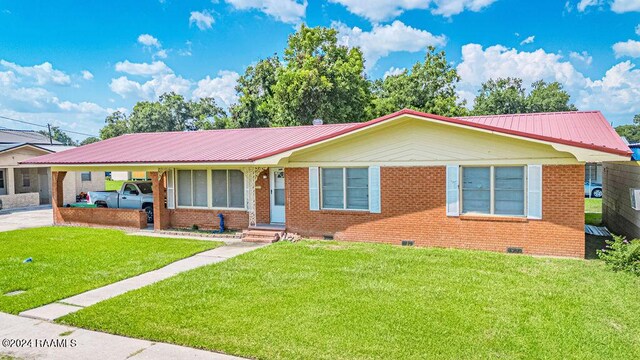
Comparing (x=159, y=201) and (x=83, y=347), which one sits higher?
(x=159, y=201)

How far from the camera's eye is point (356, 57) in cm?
3328

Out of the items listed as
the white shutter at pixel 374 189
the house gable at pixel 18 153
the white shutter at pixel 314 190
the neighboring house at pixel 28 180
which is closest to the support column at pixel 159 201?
the white shutter at pixel 314 190

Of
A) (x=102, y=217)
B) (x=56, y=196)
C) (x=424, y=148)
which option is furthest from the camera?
(x=56, y=196)

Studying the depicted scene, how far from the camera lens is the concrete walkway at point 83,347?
5.76m

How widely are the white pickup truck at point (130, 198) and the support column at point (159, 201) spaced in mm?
1922

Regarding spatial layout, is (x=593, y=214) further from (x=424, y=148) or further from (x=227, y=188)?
(x=227, y=188)

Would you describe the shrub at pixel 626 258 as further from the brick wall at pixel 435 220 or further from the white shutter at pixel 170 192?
the white shutter at pixel 170 192

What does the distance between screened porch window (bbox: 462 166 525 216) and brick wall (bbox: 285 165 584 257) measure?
31 cm

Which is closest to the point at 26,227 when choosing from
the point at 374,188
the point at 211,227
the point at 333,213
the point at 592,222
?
the point at 211,227

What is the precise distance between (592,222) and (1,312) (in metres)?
18.0

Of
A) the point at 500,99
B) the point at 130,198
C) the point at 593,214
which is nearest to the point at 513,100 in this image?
the point at 500,99

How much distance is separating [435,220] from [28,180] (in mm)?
26797

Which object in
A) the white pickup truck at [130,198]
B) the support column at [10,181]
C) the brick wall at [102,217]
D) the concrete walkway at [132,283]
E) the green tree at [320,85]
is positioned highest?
the green tree at [320,85]

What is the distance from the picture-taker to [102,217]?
698 inches
